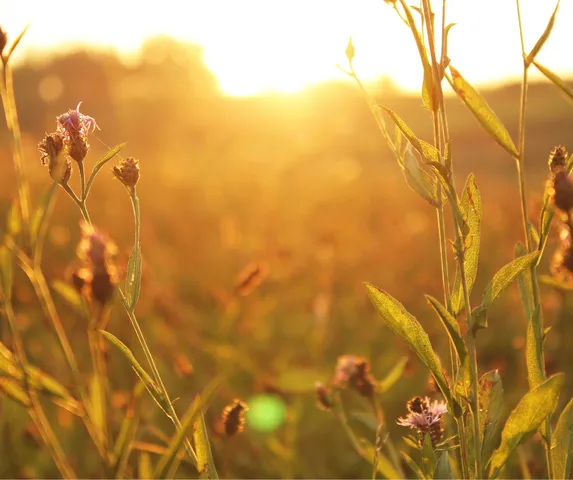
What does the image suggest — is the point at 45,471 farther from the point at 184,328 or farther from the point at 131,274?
the point at 131,274

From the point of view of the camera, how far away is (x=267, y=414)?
85.9 inches

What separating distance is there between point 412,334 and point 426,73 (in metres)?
0.33

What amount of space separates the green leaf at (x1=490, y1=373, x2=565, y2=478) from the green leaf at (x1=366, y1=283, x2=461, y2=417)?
0.07 m

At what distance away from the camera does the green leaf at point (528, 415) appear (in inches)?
31.2

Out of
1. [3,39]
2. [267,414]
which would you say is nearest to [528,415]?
[3,39]

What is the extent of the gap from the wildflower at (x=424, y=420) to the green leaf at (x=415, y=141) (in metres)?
0.38

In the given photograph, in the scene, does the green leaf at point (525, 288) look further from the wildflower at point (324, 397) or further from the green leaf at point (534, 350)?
the wildflower at point (324, 397)

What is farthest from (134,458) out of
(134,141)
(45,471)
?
(134,141)

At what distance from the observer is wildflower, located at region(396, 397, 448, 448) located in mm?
1027

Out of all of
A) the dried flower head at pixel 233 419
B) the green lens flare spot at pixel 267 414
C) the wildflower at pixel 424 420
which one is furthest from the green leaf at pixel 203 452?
the green lens flare spot at pixel 267 414

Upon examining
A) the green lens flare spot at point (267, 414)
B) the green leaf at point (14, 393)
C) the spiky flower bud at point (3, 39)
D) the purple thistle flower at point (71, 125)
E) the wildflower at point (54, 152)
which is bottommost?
the green lens flare spot at point (267, 414)

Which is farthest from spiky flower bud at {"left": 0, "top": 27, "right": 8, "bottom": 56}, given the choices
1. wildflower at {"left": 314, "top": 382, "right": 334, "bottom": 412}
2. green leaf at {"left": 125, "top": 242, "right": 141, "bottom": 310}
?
wildflower at {"left": 314, "top": 382, "right": 334, "bottom": 412}

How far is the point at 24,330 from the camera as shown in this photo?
2.93 m

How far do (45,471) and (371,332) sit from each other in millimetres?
1448
